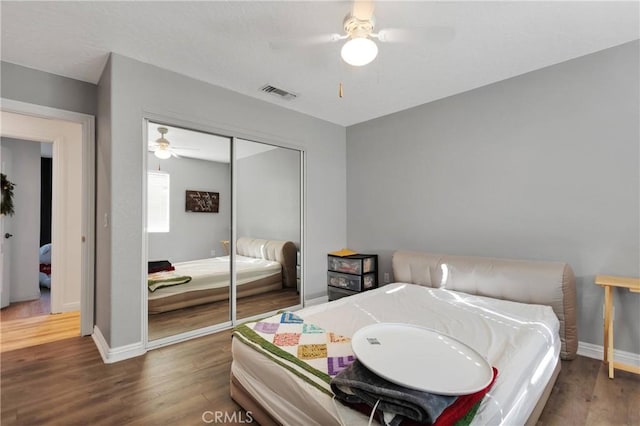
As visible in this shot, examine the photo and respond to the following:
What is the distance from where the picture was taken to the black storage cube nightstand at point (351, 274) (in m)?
3.77

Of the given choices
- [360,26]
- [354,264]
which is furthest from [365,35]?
[354,264]

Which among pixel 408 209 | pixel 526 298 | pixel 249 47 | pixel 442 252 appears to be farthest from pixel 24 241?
pixel 526 298

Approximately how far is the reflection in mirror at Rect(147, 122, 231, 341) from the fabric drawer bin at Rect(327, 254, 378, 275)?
4.72 feet

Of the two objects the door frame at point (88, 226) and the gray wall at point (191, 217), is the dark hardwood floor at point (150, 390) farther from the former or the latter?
the gray wall at point (191, 217)

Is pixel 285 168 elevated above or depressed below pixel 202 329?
above

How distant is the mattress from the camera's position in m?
1.28

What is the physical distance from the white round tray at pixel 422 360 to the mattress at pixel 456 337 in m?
0.11

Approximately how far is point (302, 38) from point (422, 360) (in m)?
2.03

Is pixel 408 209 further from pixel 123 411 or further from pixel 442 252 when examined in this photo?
pixel 123 411

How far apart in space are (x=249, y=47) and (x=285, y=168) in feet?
5.39

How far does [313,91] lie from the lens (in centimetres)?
329

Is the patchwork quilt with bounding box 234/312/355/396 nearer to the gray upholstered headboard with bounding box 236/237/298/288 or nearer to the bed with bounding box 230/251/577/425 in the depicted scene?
the bed with bounding box 230/251/577/425

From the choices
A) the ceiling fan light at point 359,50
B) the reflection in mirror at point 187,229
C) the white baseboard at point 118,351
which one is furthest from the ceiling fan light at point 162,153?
the ceiling fan light at point 359,50

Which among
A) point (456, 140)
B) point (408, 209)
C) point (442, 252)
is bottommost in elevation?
point (442, 252)
